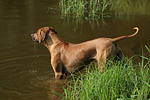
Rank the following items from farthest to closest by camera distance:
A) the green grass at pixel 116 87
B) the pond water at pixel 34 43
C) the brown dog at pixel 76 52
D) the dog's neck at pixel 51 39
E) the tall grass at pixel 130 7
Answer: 1. the tall grass at pixel 130 7
2. the dog's neck at pixel 51 39
3. the pond water at pixel 34 43
4. the brown dog at pixel 76 52
5. the green grass at pixel 116 87

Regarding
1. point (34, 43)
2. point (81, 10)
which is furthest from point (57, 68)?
point (81, 10)

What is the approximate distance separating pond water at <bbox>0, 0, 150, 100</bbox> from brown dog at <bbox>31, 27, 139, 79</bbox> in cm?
38

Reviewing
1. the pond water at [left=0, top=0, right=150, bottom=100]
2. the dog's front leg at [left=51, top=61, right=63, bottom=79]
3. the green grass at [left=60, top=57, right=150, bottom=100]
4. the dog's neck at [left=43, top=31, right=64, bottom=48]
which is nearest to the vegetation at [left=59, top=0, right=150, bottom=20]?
the pond water at [left=0, top=0, right=150, bottom=100]

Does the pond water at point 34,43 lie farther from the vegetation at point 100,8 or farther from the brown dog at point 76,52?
the vegetation at point 100,8

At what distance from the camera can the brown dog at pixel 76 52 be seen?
504cm

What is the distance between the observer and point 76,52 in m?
5.32

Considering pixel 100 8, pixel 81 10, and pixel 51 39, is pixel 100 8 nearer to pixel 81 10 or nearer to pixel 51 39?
pixel 81 10

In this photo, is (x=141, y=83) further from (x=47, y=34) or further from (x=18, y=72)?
(x=18, y=72)

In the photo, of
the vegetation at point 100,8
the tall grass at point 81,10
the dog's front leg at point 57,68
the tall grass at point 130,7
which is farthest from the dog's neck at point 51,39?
the tall grass at point 130,7

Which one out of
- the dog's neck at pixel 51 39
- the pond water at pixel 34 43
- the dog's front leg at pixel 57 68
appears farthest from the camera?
the dog's neck at pixel 51 39

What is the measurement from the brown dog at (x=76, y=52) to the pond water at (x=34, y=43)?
0.38m

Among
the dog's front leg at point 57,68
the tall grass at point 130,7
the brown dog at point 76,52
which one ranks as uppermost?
the tall grass at point 130,7

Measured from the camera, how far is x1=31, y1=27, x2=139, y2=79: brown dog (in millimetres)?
5039

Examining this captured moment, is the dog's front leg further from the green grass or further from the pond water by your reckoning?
the green grass
